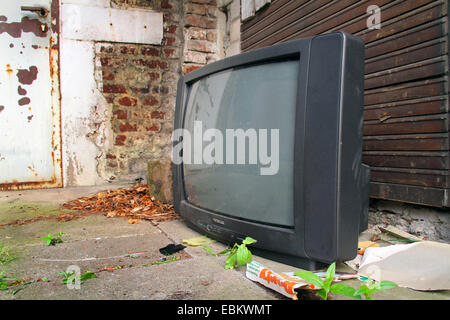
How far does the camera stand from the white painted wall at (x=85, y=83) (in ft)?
11.2

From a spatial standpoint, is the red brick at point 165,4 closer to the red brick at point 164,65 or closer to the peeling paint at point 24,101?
the red brick at point 164,65

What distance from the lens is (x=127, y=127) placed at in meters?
3.62

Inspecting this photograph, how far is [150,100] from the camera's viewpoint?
368 centimetres

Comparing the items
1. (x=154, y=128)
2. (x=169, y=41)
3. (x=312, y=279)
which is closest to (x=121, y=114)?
(x=154, y=128)

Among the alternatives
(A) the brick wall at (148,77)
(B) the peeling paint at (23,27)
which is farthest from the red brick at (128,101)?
(B) the peeling paint at (23,27)

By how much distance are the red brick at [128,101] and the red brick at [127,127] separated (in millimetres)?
208

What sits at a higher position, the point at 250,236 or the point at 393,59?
the point at 393,59

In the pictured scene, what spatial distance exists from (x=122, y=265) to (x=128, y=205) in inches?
52.2

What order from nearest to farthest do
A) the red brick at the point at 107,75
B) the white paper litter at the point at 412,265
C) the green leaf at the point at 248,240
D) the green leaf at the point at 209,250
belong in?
the white paper litter at the point at 412,265, the green leaf at the point at 248,240, the green leaf at the point at 209,250, the red brick at the point at 107,75

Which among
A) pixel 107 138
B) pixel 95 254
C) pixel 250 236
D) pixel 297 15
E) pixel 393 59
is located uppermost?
pixel 297 15

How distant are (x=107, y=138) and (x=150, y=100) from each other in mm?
630
